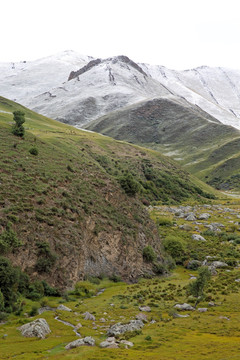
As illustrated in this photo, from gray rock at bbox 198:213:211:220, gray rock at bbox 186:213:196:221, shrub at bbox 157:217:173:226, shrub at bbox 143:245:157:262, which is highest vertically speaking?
shrub at bbox 143:245:157:262

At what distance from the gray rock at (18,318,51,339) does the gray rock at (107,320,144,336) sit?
210 inches

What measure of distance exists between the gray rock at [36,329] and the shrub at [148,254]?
96.3 ft

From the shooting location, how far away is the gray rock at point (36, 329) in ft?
92.5

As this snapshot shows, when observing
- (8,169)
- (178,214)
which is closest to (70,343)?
(8,169)

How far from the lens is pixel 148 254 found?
57281 millimetres

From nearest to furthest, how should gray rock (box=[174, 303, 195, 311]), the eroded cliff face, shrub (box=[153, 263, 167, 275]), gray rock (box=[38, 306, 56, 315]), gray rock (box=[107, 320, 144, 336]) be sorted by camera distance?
gray rock (box=[107, 320, 144, 336])
gray rock (box=[38, 306, 56, 315])
gray rock (box=[174, 303, 195, 311])
the eroded cliff face
shrub (box=[153, 263, 167, 275])

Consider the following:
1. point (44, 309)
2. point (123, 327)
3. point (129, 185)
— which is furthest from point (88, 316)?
point (129, 185)

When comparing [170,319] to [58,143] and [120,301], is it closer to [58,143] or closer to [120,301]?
[120,301]

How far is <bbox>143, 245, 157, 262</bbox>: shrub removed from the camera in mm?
57250

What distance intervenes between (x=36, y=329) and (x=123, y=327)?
24.3 ft

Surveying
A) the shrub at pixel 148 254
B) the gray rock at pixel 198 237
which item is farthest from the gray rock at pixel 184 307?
the gray rock at pixel 198 237

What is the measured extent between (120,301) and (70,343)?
51.1 ft

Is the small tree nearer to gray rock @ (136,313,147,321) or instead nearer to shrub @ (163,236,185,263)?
gray rock @ (136,313,147,321)

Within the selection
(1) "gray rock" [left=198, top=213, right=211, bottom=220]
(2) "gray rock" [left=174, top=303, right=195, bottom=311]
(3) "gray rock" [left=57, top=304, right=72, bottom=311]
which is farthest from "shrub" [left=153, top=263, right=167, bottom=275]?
(1) "gray rock" [left=198, top=213, right=211, bottom=220]
